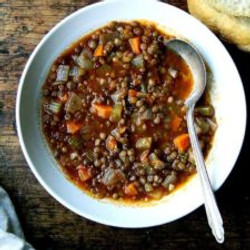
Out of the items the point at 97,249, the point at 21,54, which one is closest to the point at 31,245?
the point at 97,249

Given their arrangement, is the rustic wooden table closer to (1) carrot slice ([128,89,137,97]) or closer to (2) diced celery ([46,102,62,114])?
(2) diced celery ([46,102,62,114])

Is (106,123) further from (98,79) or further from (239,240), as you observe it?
(239,240)

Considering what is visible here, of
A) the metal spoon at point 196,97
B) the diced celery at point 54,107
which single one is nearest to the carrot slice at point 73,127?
the diced celery at point 54,107

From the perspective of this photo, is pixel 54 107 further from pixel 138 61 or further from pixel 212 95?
pixel 212 95

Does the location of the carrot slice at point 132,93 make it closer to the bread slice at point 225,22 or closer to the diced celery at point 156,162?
the diced celery at point 156,162

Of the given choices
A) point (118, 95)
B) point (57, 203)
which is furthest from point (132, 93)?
point (57, 203)

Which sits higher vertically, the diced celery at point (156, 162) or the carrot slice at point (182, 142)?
the carrot slice at point (182, 142)
